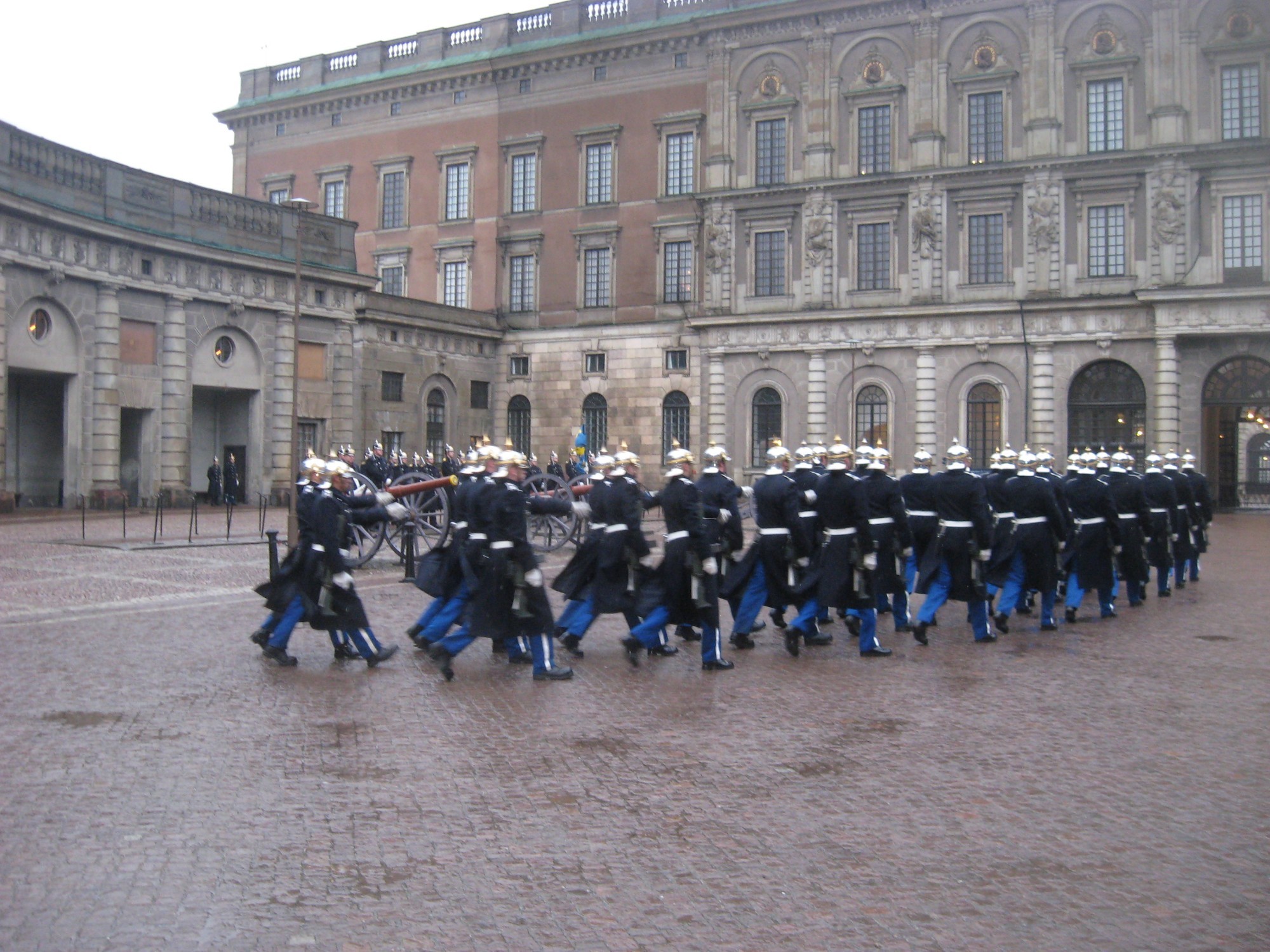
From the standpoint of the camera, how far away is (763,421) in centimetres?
4262

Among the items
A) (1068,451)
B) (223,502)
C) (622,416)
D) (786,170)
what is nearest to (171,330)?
(223,502)

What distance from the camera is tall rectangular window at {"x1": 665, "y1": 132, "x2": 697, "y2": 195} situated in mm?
43875

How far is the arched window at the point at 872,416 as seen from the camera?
40594mm

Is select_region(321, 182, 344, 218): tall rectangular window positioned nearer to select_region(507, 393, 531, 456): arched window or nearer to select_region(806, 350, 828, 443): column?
select_region(507, 393, 531, 456): arched window

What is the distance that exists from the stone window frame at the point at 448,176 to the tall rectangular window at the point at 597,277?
5.58 meters

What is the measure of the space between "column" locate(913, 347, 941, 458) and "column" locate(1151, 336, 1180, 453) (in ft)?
22.6

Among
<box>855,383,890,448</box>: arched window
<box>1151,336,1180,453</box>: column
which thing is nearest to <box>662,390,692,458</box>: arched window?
<box>855,383,890,448</box>: arched window

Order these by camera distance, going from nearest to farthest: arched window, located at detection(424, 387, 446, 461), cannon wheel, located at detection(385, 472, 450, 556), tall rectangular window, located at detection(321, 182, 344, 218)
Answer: cannon wheel, located at detection(385, 472, 450, 556) → arched window, located at detection(424, 387, 446, 461) → tall rectangular window, located at detection(321, 182, 344, 218)

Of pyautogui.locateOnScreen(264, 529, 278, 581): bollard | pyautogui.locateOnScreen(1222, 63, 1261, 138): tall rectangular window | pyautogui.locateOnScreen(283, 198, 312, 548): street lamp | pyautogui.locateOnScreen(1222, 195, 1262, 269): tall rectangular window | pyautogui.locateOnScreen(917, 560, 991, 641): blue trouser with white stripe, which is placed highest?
pyautogui.locateOnScreen(1222, 63, 1261, 138): tall rectangular window

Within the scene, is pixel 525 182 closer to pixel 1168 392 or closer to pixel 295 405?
pixel 295 405

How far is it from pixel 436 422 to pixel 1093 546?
3133 cm

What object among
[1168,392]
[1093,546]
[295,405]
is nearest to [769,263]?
[1168,392]

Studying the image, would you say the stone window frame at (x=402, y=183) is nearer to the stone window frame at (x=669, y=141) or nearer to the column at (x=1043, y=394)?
the stone window frame at (x=669, y=141)

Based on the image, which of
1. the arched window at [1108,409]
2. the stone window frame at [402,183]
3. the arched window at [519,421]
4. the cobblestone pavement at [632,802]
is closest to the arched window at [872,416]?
the arched window at [1108,409]
